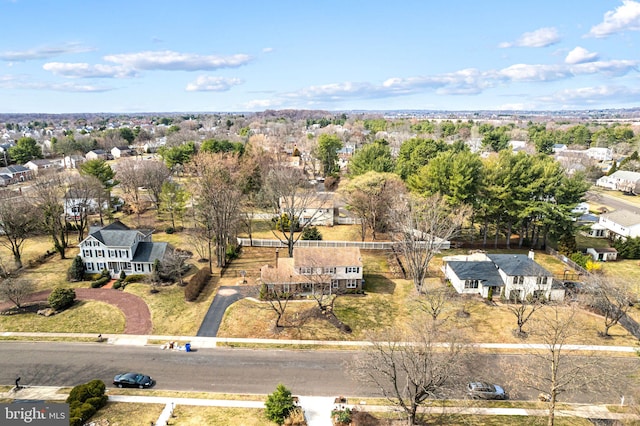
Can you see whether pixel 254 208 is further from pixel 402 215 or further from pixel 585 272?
pixel 585 272

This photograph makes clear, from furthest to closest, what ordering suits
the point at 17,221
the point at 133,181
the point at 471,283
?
the point at 133,181
the point at 17,221
the point at 471,283

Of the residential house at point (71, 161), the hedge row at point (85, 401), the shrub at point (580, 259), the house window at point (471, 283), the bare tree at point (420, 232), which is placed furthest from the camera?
the residential house at point (71, 161)

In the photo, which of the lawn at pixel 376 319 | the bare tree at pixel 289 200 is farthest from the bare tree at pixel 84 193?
the lawn at pixel 376 319

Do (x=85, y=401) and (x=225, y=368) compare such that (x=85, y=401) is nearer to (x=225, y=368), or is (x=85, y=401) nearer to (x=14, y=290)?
(x=225, y=368)

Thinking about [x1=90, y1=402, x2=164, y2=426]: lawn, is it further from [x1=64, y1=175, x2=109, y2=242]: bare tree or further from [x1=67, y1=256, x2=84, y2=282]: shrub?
[x1=64, y1=175, x2=109, y2=242]: bare tree

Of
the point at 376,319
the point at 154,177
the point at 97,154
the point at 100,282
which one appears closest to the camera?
the point at 376,319

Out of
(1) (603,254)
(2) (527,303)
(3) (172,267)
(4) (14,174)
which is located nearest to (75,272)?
(3) (172,267)

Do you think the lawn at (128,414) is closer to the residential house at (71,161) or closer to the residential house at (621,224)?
the residential house at (621,224)

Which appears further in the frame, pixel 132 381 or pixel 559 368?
pixel 559 368
